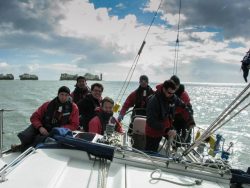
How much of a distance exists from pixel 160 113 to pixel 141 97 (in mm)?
2471

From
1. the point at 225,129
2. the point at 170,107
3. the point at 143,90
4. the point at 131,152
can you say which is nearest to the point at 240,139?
the point at 225,129

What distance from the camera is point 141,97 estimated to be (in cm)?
725

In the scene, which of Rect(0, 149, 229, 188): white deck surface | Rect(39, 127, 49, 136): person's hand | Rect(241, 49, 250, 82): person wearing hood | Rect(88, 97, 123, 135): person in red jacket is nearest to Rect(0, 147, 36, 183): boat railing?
Rect(0, 149, 229, 188): white deck surface

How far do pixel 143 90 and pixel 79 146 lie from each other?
3883mm

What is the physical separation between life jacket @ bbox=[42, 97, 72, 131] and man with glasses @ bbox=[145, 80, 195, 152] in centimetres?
137

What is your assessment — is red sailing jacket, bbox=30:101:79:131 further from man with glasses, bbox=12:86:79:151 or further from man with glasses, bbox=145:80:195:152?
man with glasses, bbox=145:80:195:152

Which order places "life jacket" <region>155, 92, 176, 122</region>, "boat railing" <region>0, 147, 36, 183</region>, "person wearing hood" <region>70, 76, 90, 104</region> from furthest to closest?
"person wearing hood" <region>70, 76, 90, 104</region> < "life jacket" <region>155, 92, 176, 122</region> < "boat railing" <region>0, 147, 36, 183</region>

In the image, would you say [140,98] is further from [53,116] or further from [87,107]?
[53,116]

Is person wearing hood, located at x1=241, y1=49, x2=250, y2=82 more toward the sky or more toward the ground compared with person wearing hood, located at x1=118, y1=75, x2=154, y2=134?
more toward the sky

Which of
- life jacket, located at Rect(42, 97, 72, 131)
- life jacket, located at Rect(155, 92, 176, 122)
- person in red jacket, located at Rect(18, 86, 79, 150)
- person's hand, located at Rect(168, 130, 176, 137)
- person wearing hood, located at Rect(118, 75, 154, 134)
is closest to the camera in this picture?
person's hand, located at Rect(168, 130, 176, 137)

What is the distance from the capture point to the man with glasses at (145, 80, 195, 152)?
4.61m

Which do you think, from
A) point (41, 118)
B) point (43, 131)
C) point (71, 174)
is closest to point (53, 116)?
point (41, 118)

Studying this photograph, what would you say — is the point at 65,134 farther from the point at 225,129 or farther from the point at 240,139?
the point at 225,129

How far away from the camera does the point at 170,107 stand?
192 inches
